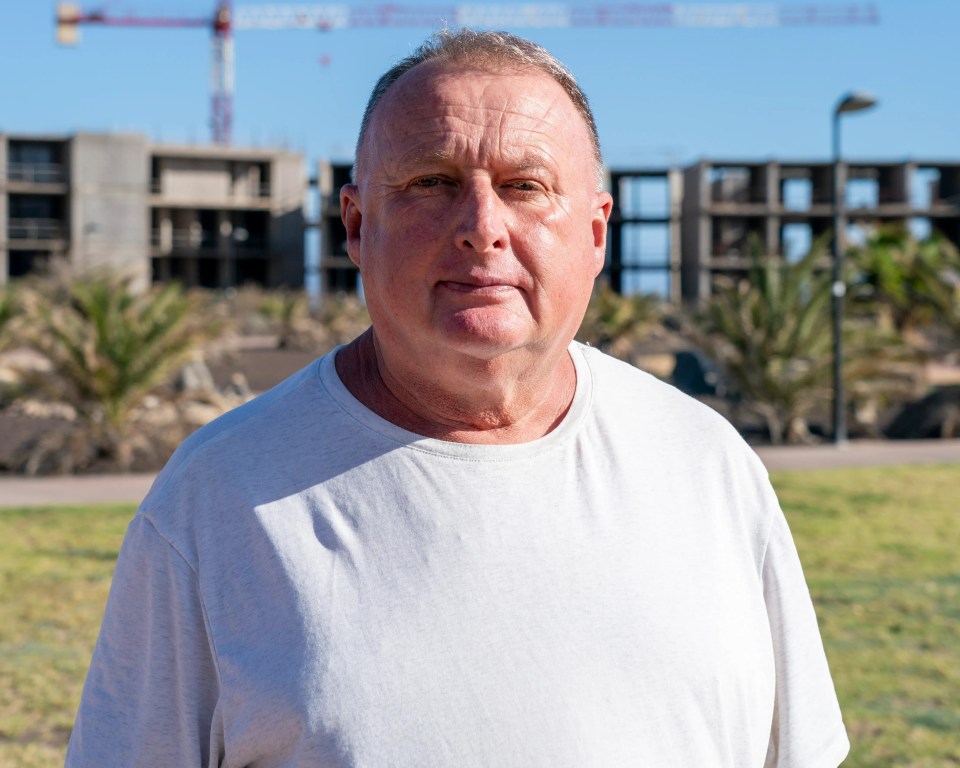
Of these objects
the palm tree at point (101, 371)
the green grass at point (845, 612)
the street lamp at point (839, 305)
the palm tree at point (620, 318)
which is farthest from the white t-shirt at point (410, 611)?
the palm tree at point (620, 318)

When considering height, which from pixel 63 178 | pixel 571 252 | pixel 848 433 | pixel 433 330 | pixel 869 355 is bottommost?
pixel 848 433

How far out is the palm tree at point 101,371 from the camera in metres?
12.5

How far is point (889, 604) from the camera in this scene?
661cm

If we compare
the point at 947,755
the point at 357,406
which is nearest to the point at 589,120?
the point at 357,406

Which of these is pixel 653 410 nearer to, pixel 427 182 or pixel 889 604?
pixel 427 182

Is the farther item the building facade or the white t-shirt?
the building facade

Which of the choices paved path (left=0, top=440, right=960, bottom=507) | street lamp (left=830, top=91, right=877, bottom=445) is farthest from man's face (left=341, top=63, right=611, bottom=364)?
street lamp (left=830, top=91, right=877, bottom=445)

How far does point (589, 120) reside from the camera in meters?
1.77

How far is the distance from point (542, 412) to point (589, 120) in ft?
1.44

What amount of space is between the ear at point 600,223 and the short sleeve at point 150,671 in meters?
0.74

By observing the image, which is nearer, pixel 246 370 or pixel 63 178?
pixel 246 370

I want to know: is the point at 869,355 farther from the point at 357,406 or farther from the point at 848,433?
the point at 357,406

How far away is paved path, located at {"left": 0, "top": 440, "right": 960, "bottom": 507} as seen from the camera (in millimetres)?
10812

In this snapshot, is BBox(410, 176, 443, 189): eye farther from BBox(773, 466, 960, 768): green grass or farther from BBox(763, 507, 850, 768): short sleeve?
BBox(773, 466, 960, 768): green grass
